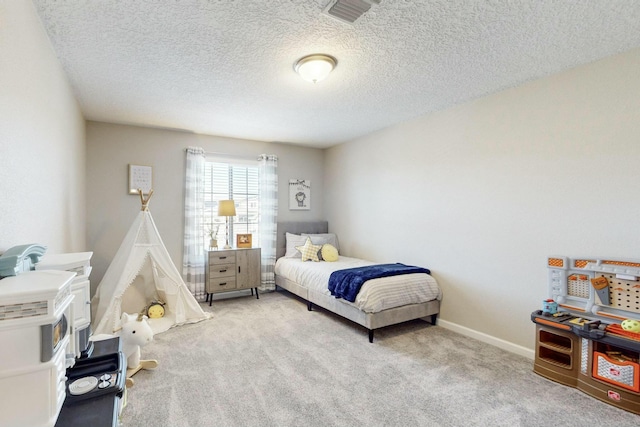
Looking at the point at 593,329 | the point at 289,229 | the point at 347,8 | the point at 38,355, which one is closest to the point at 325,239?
the point at 289,229

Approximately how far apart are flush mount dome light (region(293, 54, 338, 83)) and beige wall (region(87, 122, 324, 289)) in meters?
2.72

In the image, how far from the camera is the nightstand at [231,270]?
14.5ft

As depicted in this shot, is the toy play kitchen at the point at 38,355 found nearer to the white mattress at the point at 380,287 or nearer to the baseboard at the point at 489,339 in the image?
the white mattress at the point at 380,287

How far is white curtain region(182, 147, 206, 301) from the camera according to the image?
4.54m

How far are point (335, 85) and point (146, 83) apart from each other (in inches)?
69.8

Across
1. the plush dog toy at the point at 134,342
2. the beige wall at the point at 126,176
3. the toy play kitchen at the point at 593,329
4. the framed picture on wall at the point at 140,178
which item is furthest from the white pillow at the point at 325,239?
the toy play kitchen at the point at 593,329

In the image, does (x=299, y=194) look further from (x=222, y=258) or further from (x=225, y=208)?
(x=222, y=258)

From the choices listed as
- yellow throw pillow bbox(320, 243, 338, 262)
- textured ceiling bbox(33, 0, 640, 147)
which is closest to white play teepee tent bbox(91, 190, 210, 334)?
textured ceiling bbox(33, 0, 640, 147)

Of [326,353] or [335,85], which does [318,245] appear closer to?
[326,353]

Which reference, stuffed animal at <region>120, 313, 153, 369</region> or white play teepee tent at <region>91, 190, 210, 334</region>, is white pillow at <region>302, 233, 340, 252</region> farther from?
stuffed animal at <region>120, 313, 153, 369</region>

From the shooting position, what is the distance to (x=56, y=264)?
1.50 meters

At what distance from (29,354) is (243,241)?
392cm

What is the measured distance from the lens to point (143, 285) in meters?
3.74

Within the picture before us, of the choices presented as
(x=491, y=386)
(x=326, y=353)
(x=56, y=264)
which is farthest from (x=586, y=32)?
(x=56, y=264)
